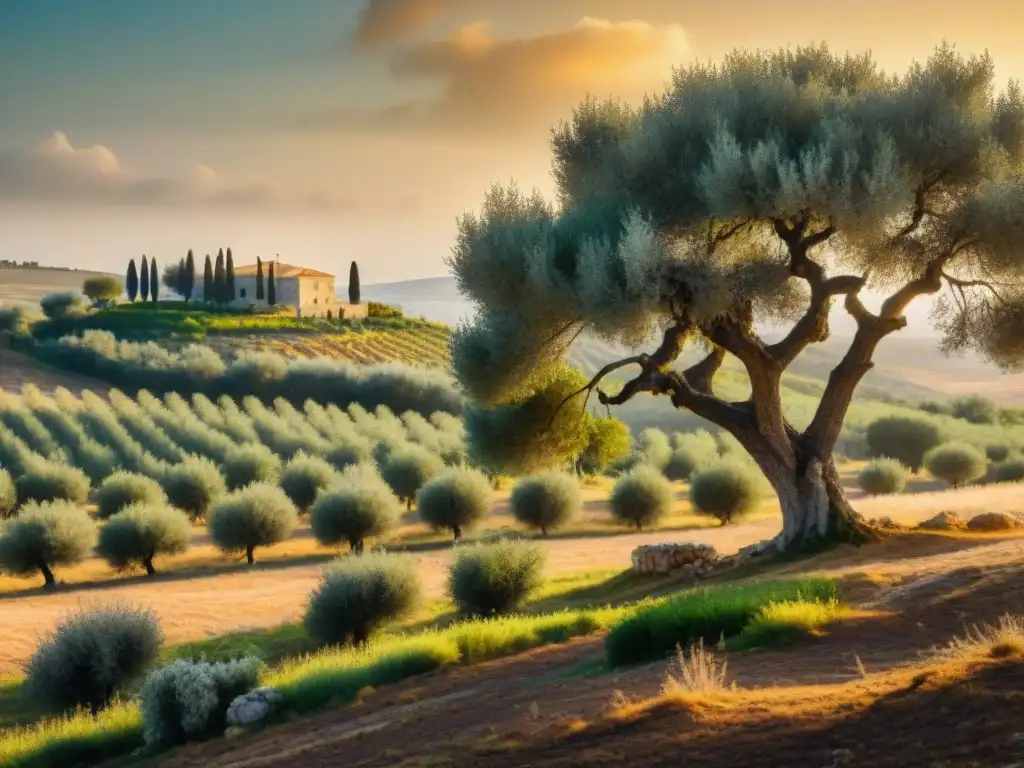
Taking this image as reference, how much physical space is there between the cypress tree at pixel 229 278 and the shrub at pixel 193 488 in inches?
2096

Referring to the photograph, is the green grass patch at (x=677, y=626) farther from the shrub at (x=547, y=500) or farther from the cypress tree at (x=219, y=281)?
the cypress tree at (x=219, y=281)

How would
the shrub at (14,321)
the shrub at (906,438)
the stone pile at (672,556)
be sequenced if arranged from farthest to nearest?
the shrub at (14,321), the shrub at (906,438), the stone pile at (672,556)

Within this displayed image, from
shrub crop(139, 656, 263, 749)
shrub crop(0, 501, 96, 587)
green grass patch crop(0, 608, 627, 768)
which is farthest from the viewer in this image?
shrub crop(0, 501, 96, 587)

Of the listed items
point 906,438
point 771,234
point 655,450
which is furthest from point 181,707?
point 906,438

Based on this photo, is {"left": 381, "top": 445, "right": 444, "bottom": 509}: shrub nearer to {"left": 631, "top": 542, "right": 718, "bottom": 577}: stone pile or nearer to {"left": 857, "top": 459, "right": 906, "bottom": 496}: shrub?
{"left": 857, "top": 459, "right": 906, "bottom": 496}: shrub

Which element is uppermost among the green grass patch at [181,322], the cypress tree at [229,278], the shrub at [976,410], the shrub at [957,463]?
the cypress tree at [229,278]

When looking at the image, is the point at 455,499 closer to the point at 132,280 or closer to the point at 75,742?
the point at 75,742

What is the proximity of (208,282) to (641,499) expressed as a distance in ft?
210

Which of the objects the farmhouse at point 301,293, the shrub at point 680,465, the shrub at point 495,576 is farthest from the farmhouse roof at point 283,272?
the shrub at point 495,576

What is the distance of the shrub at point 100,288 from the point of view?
9694 centimetres

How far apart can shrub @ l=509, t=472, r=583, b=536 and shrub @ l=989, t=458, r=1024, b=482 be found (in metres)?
23.0

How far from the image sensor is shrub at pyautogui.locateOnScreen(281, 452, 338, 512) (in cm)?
3731

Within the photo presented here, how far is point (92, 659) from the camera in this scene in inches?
597

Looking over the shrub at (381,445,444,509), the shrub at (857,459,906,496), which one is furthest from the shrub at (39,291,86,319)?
the shrub at (857,459,906,496)
